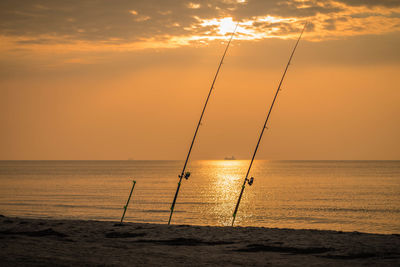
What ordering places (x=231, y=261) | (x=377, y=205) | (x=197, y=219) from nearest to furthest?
(x=231, y=261), (x=197, y=219), (x=377, y=205)

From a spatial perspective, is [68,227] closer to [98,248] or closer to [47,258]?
[98,248]

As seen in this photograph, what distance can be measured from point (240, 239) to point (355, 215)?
24.9m

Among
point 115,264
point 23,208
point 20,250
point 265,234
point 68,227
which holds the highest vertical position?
point 115,264

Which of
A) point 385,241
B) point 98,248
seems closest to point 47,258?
point 98,248

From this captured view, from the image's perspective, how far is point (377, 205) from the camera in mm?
41594

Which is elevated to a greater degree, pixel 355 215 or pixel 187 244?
pixel 187 244

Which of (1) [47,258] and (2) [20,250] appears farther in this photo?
(2) [20,250]

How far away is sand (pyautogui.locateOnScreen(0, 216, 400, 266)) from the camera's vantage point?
934 cm

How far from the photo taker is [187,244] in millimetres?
12094

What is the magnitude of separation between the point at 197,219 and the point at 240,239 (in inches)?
743

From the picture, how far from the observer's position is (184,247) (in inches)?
457

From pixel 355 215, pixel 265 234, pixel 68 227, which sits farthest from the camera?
pixel 355 215

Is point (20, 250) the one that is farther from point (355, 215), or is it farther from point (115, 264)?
point (355, 215)

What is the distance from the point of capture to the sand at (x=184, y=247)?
934cm
